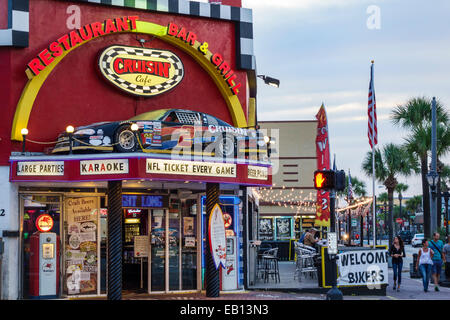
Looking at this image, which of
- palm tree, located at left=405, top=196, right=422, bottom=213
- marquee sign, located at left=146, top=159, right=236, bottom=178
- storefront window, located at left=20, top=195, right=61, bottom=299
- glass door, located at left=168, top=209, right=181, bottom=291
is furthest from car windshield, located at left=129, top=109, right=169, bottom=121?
palm tree, located at left=405, top=196, right=422, bottom=213

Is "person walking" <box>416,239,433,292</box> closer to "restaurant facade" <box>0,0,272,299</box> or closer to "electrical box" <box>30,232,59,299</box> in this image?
"restaurant facade" <box>0,0,272,299</box>

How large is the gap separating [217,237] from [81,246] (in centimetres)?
368

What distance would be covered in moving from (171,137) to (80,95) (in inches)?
124

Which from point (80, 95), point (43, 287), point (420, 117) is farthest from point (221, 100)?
point (420, 117)

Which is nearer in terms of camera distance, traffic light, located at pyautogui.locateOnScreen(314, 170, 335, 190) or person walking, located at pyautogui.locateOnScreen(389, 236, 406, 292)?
traffic light, located at pyautogui.locateOnScreen(314, 170, 335, 190)

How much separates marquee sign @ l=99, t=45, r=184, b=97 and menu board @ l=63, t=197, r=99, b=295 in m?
3.35

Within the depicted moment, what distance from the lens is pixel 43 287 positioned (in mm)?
17844

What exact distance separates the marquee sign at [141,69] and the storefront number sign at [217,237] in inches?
157

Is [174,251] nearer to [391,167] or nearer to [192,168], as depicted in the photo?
[192,168]

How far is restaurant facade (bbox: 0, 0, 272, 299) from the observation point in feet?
56.5

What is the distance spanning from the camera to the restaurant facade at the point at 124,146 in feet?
56.5

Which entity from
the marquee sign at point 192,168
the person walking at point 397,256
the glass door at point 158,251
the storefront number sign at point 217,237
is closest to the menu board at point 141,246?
the glass door at point 158,251

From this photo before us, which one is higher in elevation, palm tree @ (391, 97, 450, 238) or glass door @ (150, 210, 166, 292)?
palm tree @ (391, 97, 450, 238)
